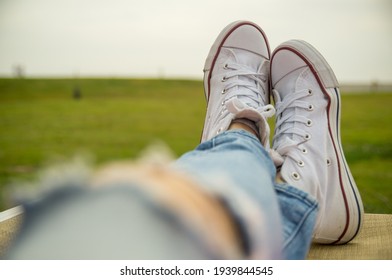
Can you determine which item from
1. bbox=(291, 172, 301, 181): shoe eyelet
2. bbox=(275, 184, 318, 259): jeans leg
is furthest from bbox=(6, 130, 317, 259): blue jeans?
bbox=(291, 172, 301, 181): shoe eyelet

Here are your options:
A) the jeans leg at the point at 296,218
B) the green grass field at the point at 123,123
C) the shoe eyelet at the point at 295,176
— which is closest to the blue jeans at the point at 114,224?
the jeans leg at the point at 296,218

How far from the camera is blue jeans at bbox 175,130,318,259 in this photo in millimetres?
329

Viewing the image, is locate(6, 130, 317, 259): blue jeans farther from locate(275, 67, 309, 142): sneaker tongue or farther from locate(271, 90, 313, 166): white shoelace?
locate(275, 67, 309, 142): sneaker tongue

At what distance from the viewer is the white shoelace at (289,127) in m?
0.73

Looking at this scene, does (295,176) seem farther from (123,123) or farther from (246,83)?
(123,123)

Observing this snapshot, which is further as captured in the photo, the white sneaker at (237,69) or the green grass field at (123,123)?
the green grass field at (123,123)

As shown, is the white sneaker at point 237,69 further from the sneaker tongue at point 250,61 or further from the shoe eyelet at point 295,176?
the shoe eyelet at point 295,176

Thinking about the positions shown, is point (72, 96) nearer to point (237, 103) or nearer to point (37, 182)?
point (237, 103)

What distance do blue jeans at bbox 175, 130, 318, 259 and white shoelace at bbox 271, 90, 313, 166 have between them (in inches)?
5.9

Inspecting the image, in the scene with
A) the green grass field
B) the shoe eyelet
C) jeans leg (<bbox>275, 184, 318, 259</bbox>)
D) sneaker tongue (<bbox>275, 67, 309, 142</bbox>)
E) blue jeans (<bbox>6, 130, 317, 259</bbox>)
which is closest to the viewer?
blue jeans (<bbox>6, 130, 317, 259</bbox>)

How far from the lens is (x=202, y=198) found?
0.99ft

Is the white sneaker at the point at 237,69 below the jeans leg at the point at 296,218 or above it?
above

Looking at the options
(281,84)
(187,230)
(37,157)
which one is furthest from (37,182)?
(37,157)

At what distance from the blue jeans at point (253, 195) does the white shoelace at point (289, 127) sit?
0.15 meters
